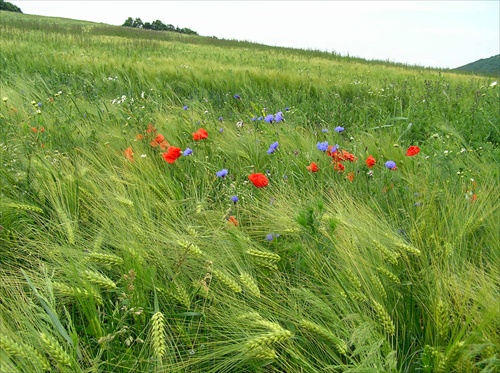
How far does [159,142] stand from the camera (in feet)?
7.16

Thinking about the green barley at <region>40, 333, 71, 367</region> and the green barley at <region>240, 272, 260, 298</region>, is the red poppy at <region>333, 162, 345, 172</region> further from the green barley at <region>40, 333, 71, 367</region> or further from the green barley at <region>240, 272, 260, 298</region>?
the green barley at <region>40, 333, 71, 367</region>

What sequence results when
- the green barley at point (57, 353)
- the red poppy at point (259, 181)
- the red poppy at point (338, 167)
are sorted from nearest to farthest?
the green barley at point (57, 353), the red poppy at point (259, 181), the red poppy at point (338, 167)

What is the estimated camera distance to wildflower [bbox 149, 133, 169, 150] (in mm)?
2131

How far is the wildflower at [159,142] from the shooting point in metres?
2.13

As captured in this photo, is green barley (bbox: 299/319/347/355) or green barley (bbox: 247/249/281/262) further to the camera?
green barley (bbox: 247/249/281/262)

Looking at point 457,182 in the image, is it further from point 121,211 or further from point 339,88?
point 339,88

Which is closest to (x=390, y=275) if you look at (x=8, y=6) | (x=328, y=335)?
(x=328, y=335)

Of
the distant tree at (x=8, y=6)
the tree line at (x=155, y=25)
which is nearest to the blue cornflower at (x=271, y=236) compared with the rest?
the tree line at (x=155, y=25)

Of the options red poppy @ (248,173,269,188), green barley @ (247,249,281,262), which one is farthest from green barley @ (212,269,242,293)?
red poppy @ (248,173,269,188)

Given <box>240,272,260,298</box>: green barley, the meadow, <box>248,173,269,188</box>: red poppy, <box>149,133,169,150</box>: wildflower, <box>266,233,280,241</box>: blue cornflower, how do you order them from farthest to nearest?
<box>149,133,169,150</box>: wildflower → <box>248,173,269,188</box>: red poppy → <box>266,233,280,241</box>: blue cornflower → <box>240,272,260,298</box>: green barley → the meadow

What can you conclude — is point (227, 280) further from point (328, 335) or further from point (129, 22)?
point (129, 22)

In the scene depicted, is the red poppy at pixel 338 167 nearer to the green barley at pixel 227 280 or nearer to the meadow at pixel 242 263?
the meadow at pixel 242 263

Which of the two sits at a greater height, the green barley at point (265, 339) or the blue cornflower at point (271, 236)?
the blue cornflower at point (271, 236)

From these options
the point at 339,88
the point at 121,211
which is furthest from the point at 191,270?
the point at 339,88
